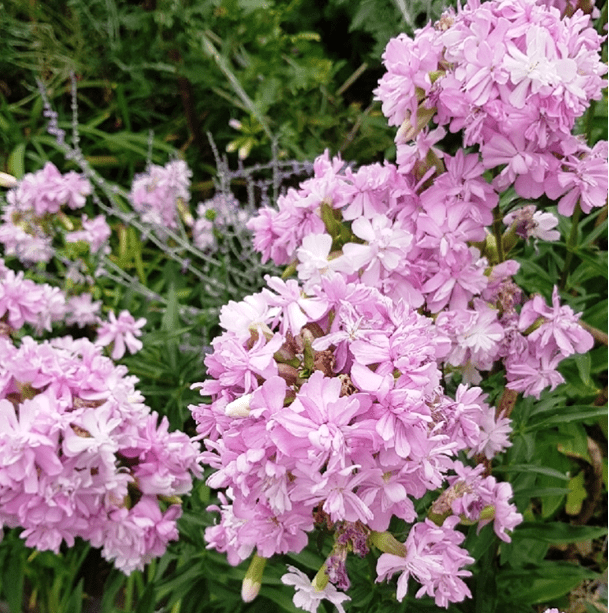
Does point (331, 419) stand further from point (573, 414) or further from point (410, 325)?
point (573, 414)

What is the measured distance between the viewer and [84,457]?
98 cm

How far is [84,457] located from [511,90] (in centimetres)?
77

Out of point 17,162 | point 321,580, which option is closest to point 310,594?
point 321,580

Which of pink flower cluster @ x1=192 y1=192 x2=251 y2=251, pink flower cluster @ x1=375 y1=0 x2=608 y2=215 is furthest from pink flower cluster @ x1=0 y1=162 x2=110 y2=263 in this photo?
pink flower cluster @ x1=375 y1=0 x2=608 y2=215

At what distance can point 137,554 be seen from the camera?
1117 millimetres

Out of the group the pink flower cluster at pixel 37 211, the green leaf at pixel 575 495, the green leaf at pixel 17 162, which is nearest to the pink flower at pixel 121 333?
the pink flower cluster at pixel 37 211

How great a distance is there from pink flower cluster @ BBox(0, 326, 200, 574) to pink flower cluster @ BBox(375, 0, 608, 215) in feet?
1.86

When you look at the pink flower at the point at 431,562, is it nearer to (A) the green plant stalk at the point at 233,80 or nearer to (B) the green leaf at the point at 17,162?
(A) the green plant stalk at the point at 233,80

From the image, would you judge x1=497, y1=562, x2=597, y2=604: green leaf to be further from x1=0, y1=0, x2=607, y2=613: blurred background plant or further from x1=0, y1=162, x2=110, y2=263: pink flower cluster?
x1=0, y1=162, x2=110, y2=263: pink flower cluster

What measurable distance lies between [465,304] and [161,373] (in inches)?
30.1

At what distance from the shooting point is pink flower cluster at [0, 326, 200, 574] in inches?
37.4

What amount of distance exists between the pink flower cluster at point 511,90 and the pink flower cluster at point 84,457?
1.86 ft

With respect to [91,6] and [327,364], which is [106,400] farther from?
[91,6]

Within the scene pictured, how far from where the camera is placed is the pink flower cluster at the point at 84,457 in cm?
95
